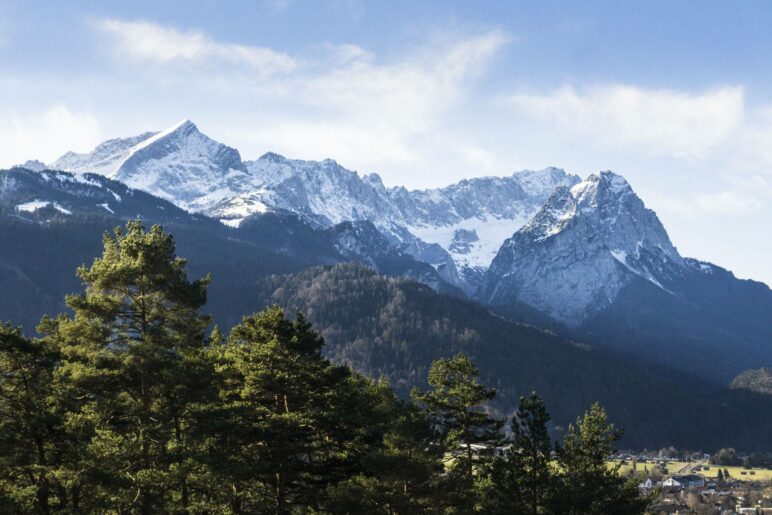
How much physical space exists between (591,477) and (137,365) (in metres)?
28.1

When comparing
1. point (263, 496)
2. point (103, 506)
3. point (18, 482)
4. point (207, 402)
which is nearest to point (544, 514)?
point (263, 496)

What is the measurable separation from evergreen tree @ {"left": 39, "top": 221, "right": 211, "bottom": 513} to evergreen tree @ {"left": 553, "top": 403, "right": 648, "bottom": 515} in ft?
72.9

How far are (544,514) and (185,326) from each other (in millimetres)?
23296

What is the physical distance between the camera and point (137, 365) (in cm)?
3453

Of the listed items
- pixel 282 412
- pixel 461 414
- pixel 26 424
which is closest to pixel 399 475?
pixel 282 412

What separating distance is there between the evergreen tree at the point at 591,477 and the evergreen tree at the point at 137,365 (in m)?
22.2

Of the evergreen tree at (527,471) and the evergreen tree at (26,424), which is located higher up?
the evergreen tree at (26,424)

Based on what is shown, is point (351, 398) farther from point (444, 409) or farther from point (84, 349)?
point (84, 349)

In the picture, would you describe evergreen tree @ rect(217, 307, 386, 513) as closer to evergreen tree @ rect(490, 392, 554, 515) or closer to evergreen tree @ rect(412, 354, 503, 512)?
evergreen tree @ rect(412, 354, 503, 512)

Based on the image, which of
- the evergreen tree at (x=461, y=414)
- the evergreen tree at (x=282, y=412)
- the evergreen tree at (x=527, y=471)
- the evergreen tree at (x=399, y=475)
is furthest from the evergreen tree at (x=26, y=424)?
the evergreen tree at (x=527, y=471)

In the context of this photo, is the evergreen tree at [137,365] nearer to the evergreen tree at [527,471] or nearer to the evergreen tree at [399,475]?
the evergreen tree at [399,475]

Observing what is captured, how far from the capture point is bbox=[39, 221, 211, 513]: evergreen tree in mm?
33781

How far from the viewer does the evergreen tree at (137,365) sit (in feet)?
111

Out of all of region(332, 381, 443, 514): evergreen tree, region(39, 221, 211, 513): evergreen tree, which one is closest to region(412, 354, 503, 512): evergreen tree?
region(332, 381, 443, 514): evergreen tree
